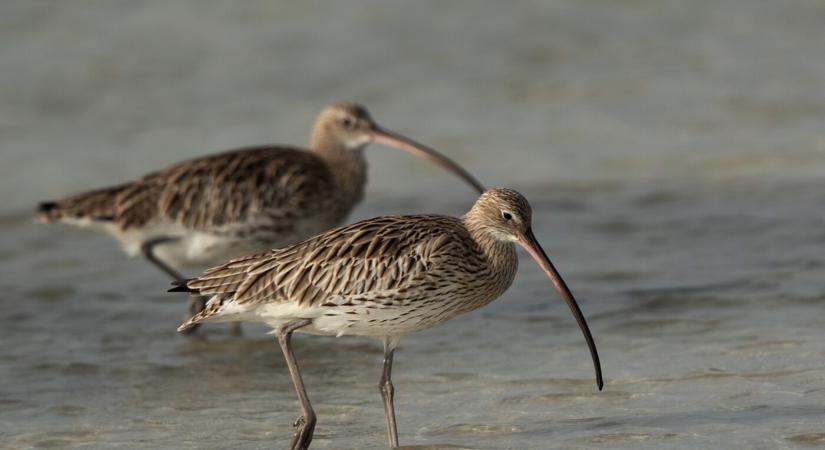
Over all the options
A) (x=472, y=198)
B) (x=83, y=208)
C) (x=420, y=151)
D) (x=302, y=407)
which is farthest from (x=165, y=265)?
(x=302, y=407)

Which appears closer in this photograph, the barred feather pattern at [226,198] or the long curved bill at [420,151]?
the barred feather pattern at [226,198]

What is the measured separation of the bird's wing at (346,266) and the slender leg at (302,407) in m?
0.14

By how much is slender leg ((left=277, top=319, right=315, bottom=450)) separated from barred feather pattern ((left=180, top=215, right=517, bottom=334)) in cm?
13

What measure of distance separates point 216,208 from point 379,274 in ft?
11.2

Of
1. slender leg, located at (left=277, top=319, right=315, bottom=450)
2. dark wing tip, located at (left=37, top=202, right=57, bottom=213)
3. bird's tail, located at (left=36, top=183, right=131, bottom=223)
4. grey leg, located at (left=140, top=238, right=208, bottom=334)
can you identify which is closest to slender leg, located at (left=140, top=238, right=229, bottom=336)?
grey leg, located at (left=140, top=238, right=208, bottom=334)

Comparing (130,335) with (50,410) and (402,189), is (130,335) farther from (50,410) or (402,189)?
(402,189)

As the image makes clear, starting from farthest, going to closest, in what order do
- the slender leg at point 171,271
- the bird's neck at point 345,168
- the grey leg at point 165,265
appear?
the bird's neck at point 345,168, the grey leg at point 165,265, the slender leg at point 171,271

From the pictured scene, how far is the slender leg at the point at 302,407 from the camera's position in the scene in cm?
687

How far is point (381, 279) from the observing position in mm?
7020

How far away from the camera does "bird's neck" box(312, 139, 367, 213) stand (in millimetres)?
10859

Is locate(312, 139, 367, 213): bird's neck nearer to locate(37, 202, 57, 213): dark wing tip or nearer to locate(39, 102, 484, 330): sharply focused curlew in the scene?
locate(39, 102, 484, 330): sharply focused curlew

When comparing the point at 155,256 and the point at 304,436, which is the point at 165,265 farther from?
the point at 304,436

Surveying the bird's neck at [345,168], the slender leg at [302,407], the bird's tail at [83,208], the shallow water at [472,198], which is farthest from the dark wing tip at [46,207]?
the slender leg at [302,407]

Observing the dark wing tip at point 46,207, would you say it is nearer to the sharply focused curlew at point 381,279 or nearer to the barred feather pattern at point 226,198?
the barred feather pattern at point 226,198
